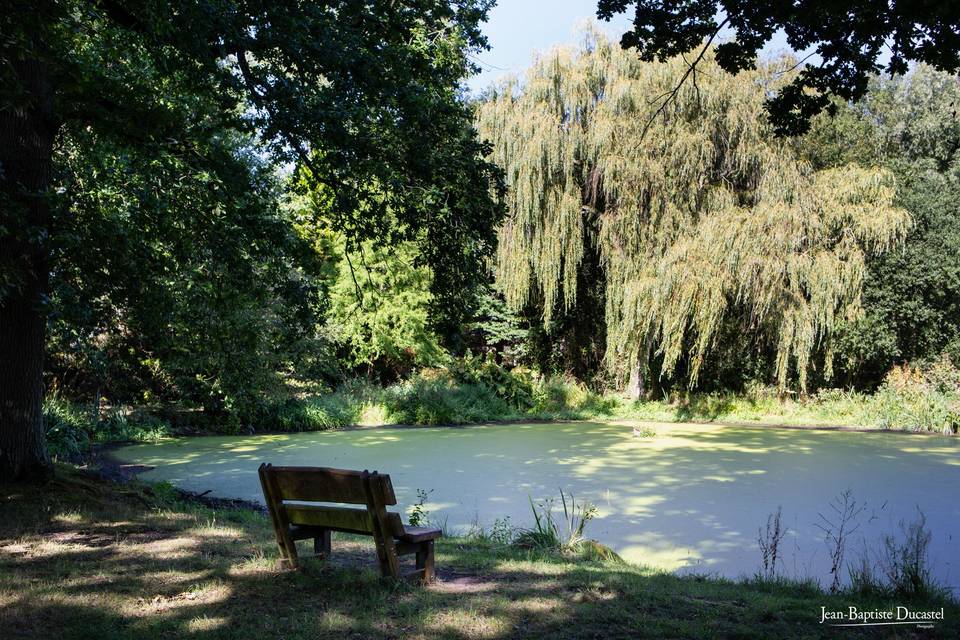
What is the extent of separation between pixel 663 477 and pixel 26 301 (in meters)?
6.36

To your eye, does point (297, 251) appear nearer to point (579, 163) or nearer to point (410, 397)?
point (410, 397)

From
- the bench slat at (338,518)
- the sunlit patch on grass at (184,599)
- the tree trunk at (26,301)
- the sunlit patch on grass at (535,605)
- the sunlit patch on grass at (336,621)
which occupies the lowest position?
the sunlit patch on grass at (535,605)

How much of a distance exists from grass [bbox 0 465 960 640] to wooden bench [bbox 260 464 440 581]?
5.0 inches

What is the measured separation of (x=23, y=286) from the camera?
530cm

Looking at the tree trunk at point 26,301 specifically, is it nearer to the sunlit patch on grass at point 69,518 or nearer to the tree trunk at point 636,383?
the sunlit patch on grass at point 69,518

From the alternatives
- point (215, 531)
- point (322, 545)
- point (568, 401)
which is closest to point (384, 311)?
point (568, 401)

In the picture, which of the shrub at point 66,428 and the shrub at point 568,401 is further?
the shrub at point 568,401

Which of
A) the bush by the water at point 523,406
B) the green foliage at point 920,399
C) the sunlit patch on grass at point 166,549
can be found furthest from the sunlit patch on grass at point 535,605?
the green foliage at point 920,399

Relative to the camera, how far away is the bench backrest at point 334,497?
11.6 ft

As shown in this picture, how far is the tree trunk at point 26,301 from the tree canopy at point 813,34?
416cm

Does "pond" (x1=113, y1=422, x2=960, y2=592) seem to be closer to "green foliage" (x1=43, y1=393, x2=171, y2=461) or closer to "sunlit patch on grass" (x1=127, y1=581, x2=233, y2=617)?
"green foliage" (x1=43, y1=393, x2=171, y2=461)

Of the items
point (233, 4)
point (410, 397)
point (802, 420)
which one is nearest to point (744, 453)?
point (802, 420)

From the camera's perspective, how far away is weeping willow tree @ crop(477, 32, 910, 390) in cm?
1298

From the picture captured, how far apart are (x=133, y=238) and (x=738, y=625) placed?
5.06 meters
